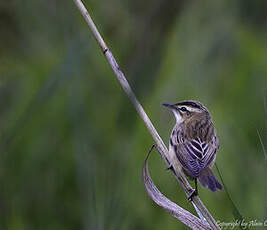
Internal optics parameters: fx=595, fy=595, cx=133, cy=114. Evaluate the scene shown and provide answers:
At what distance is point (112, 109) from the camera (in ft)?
18.9

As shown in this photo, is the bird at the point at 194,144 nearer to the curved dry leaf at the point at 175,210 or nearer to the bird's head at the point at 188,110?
the bird's head at the point at 188,110

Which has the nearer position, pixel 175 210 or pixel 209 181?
pixel 175 210

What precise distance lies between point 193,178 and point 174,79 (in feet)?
5.26

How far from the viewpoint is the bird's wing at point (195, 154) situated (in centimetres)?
434

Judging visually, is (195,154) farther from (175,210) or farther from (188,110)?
(175,210)

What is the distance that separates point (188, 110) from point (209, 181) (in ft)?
3.73

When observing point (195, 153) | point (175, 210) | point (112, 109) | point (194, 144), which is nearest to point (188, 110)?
point (194, 144)

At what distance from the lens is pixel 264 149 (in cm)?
272

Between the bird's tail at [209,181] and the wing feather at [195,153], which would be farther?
the wing feather at [195,153]

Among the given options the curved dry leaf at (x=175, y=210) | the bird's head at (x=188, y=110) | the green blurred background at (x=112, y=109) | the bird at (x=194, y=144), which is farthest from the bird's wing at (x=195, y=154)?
the curved dry leaf at (x=175, y=210)

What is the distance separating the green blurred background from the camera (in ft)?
11.3

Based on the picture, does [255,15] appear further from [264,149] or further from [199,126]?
[264,149]

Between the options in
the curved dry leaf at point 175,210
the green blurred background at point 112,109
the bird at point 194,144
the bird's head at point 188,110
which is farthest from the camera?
the bird's head at point 188,110

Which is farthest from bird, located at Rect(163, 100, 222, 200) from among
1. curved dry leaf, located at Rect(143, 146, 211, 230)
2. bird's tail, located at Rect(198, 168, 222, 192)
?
curved dry leaf, located at Rect(143, 146, 211, 230)
